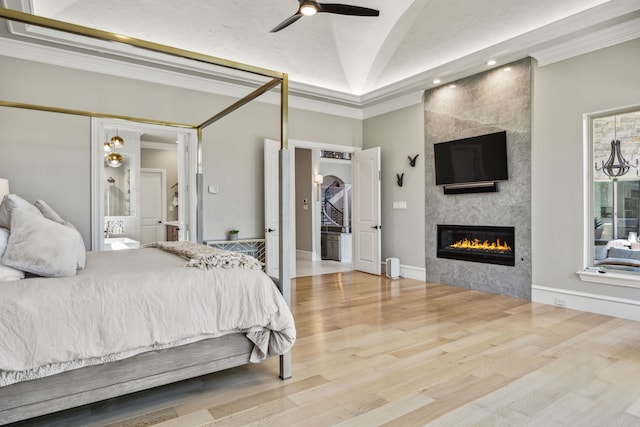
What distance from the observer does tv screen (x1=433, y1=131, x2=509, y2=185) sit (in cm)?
496

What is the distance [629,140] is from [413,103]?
2.88 meters

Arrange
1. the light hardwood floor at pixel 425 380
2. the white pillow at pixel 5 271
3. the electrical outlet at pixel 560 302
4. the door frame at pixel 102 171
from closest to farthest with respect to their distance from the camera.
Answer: the white pillow at pixel 5 271, the light hardwood floor at pixel 425 380, the electrical outlet at pixel 560 302, the door frame at pixel 102 171

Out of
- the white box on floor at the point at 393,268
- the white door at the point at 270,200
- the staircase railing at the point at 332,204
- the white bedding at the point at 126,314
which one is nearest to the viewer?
the white bedding at the point at 126,314

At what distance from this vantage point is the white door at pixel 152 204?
905 centimetres

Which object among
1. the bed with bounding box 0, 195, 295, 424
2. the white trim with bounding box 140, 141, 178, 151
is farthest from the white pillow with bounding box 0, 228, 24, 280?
the white trim with bounding box 140, 141, 178, 151

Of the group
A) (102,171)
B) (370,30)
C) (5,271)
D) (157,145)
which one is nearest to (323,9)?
(370,30)

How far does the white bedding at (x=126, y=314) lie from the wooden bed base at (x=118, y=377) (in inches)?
2.8

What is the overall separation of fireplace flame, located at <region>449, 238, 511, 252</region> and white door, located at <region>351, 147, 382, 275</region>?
1329 millimetres

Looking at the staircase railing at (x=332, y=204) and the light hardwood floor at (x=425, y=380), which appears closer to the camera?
the light hardwood floor at (x=425, y=380)

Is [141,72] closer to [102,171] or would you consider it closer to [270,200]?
[102,171]

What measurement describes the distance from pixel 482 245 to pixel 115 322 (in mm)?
4750

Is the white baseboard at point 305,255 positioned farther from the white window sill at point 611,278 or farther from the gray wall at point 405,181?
the white window sill at point 611,278

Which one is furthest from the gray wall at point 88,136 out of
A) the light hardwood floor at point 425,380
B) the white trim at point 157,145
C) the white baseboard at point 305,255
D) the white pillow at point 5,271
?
the white trim at point 157,145

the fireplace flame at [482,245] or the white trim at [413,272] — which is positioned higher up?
the fireplace flame at [482,245]
